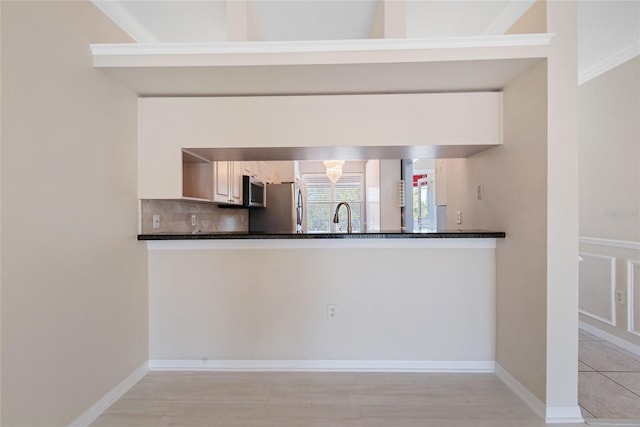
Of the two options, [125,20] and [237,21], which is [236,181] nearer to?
[125,20]

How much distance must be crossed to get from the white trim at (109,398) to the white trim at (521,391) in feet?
8.28

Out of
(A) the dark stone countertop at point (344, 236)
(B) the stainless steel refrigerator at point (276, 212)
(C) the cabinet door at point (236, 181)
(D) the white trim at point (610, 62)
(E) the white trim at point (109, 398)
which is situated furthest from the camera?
(B) the stainless steel refrigerator at point (276, 212)

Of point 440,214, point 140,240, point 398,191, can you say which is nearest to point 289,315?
point 140,240

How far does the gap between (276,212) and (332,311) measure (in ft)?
10.6

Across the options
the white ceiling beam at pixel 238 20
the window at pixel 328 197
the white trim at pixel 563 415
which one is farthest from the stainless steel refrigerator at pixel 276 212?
the white trim at pixel 563 415

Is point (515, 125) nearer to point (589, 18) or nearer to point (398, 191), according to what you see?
point (589, 18)

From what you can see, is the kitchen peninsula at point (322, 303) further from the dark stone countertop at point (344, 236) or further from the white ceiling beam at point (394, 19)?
the white ceiling beam at point (394, 19)

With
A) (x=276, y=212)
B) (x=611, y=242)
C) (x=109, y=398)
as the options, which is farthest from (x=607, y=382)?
(x=276, y=212)

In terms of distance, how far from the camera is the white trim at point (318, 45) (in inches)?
70.6

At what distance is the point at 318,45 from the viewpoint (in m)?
1.81

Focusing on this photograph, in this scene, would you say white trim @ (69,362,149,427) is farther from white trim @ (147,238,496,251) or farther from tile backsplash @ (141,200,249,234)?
tile backsplash @ (141,200,249,234)

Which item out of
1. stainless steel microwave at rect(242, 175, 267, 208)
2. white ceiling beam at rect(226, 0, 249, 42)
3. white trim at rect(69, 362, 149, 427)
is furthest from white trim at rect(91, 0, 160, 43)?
white trim at rect(69, 362, 149, 427)

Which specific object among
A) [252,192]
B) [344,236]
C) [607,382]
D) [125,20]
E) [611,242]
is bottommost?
[607,382]

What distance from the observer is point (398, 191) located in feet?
16.8
